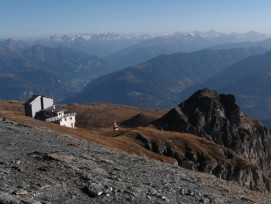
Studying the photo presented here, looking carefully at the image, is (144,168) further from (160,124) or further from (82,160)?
(160,124)

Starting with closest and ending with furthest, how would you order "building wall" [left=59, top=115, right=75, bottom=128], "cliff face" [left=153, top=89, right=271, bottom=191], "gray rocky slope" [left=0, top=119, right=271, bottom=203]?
"gray rocky slope" [left=0, top=119, right=271, bottom=203] < "building wall" [left=59, top=115, right=75, bottom=128] < "cliff face" [left=153, top=89, right=271, bottom=191]

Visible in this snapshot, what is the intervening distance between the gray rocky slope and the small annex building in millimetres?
68737

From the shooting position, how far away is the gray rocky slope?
83.1 ft

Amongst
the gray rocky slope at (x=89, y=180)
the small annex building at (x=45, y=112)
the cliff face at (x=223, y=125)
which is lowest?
the cliff face at (x=223, y=125)

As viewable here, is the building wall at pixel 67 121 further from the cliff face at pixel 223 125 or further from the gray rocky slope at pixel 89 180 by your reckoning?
the gray rocky slope at pixel 89 180

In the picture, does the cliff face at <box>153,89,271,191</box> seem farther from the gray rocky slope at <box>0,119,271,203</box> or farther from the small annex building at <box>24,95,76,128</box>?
the gray rocky slope at <box>0,119,271,203</box>

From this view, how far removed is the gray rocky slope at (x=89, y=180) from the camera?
25344 mm

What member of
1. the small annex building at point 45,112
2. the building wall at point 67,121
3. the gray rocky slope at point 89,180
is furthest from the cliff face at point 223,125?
the gray rocky slope at point 89,180

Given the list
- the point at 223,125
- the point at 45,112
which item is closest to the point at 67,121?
the point at 45,112

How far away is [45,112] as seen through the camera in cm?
11288

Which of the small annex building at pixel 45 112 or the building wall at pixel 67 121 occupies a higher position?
the small annex building at pixel 45 112

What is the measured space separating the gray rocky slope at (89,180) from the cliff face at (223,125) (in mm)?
75503

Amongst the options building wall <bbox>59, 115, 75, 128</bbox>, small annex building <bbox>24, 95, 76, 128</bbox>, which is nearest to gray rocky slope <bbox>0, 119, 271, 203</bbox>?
small annex building <bbox>24, 95, 76, 128</bbox>

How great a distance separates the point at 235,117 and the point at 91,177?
319ft
